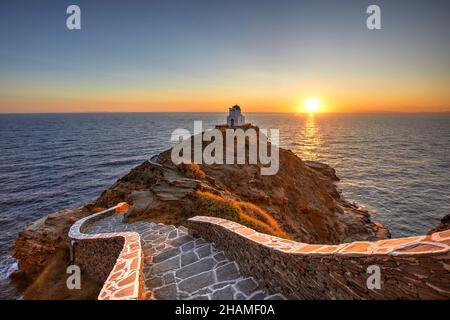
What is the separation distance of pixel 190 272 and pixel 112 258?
414 cm

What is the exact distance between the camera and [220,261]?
22.5ft

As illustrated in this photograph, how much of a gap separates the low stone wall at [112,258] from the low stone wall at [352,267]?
262 cm

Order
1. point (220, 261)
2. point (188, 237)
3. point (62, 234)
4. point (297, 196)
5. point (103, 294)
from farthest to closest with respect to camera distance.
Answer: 1. point (297, 196)
2. point (62, 234)
3. point (188, 237)
4. point (220, 261)
5. point (103, 294)

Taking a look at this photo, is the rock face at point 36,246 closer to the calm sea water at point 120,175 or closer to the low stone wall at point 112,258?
the calm sea water at point 120,175

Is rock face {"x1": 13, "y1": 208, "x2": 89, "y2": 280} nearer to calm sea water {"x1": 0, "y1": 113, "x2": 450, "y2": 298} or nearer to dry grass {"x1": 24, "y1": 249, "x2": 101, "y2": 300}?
calm sea water {"x1": 0, "y1": 113, "x2": 450, "y2": 298}

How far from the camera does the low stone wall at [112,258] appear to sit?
455 cm

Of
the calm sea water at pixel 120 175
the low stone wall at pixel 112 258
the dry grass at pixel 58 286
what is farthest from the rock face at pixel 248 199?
the calm sea water at pixel 120 175

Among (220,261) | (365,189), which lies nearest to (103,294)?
(220,261)

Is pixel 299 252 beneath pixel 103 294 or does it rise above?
above

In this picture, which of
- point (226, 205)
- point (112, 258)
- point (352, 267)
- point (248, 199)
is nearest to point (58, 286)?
point (112, 258)

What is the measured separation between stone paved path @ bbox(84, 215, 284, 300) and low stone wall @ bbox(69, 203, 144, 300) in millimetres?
690

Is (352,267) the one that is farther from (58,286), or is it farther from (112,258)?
(58,286)
